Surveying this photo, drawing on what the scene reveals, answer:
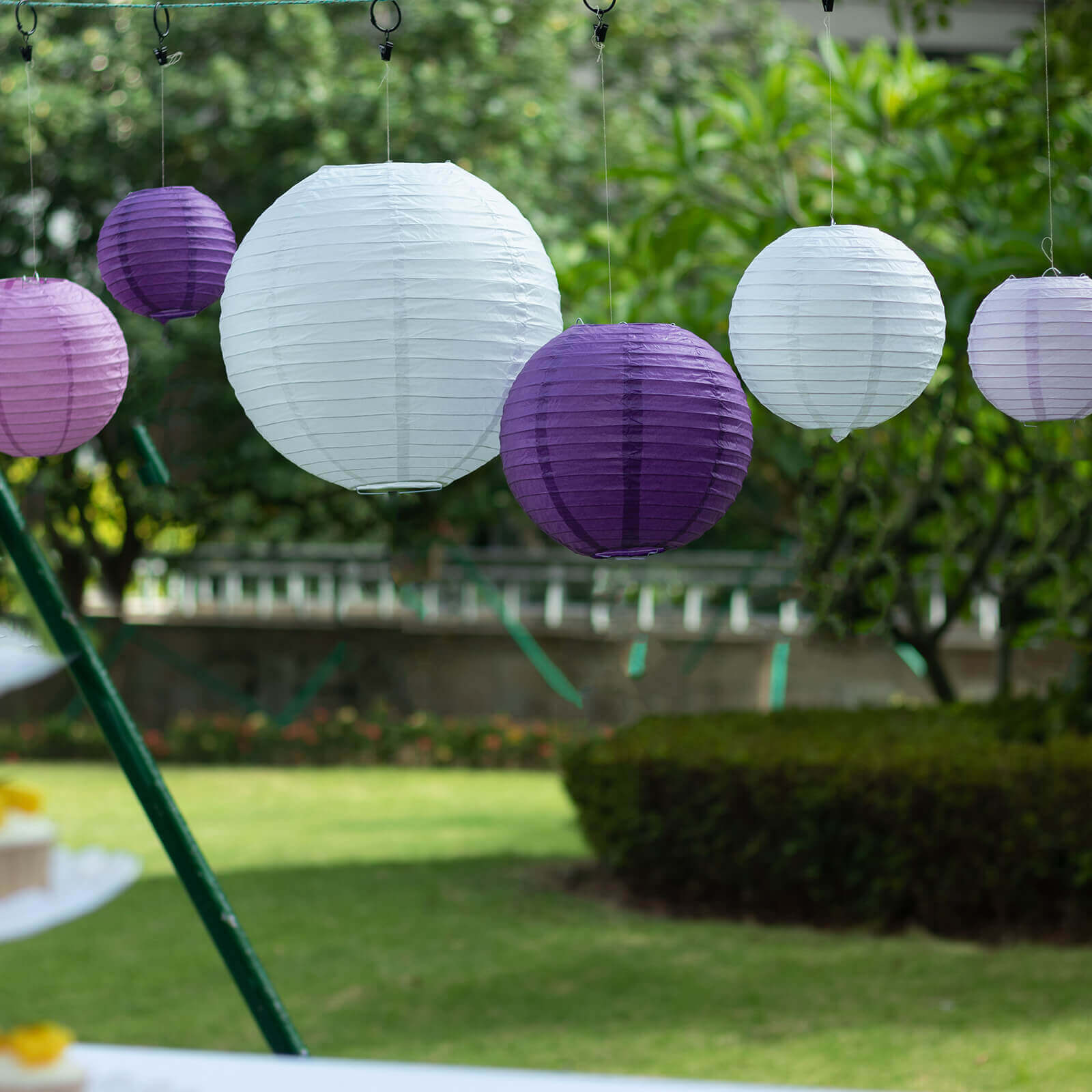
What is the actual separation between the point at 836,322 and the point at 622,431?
55 cm

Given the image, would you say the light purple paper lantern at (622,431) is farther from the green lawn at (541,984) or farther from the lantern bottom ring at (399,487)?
the green lawn at (541,984)

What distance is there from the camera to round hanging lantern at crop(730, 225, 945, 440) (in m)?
2.77

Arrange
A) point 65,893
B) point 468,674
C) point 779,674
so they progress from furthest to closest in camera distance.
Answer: point 468,674 → point 779,674 → point 65,893

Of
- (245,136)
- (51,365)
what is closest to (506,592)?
(245,136)

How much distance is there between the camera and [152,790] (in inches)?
143

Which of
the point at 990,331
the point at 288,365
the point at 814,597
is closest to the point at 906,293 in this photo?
the point at 990,331

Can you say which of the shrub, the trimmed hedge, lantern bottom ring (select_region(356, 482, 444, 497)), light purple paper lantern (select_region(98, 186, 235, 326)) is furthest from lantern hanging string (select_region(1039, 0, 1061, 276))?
the shrub

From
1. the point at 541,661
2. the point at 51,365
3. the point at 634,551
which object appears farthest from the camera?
the point at 541,661

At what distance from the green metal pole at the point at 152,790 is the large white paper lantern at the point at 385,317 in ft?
4.10

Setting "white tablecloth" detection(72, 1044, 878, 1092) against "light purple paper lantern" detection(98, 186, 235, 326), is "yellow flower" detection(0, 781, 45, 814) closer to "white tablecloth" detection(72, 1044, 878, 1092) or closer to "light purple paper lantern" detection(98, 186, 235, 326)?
"white tablecloth" detection(72, 1044, 878, 1092)

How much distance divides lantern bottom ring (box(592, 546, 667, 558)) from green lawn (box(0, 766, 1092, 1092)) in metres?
3.50

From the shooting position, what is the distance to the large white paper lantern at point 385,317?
251cm

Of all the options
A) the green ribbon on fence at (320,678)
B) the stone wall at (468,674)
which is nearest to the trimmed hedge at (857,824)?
the stone wall at (468,674)

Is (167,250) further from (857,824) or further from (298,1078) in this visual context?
(857,824)
